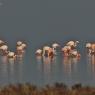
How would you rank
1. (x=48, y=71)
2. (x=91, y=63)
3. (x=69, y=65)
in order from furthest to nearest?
(x=91, y=63) → (x=69, y=65) → (x=48, y=71)

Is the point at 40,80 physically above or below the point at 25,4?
below

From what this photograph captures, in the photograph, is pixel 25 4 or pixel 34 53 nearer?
pixel 34 53

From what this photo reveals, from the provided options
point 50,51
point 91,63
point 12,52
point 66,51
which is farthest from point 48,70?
point 66,51

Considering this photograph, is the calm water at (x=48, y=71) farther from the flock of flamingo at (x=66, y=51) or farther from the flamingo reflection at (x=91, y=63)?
the flock of flamingo at (x=66, y=51)

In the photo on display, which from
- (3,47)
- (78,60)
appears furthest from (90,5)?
(78,60)

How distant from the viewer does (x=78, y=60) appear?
27.5m

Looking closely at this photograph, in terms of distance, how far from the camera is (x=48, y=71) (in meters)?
23.4

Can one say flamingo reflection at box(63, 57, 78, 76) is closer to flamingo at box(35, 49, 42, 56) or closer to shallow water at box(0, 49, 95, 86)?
shallow water at box(0, 49, 95, 86)

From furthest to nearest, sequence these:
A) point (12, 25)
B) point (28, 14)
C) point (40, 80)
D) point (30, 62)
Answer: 1. point (28, 14)
2. point (12, 25)
3. point (30, 62)
4. point (40, 80)

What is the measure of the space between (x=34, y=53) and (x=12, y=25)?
56.0 feet

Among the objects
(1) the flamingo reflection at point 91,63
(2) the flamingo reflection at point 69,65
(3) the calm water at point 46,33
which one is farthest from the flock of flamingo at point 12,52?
(1) the flamingo reflection at point 91,63

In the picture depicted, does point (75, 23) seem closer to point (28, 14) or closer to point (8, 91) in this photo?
point (28, 14)

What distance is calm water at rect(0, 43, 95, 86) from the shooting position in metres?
21.1

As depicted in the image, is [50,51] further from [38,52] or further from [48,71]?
[48,71]
